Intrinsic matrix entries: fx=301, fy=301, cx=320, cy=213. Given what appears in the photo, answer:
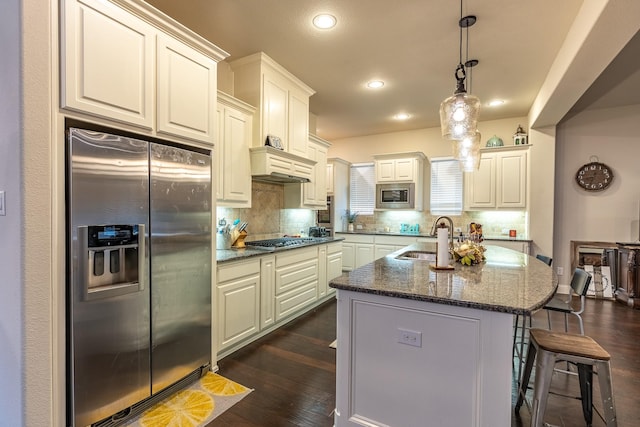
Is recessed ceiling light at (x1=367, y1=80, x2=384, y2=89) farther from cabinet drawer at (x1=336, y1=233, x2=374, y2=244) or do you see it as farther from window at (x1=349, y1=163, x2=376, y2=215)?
cabinet drawer at (x1=336, y1=233, x2=374, y2=244)

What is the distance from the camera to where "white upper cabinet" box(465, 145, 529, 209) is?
4891 millimetres

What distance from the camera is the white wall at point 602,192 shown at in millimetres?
4602

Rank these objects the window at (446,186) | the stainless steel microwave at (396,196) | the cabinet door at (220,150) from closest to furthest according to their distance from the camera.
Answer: the cabinet door at (220,150) < the window at (446,186) < the stainless steel microwave at (396,196)

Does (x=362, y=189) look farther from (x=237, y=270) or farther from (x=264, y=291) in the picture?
(x=237, y=270)

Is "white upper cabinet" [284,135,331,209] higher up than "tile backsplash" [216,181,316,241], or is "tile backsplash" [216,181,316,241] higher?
"white upper cabinet" [284,135,331,209]

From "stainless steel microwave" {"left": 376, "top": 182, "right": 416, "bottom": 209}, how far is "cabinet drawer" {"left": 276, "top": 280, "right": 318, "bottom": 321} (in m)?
2.50

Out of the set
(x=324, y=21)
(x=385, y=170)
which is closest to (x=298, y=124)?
(x=324, y=21)

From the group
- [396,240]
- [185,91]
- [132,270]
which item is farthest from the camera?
[396,240]

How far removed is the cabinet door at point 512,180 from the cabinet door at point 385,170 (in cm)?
175

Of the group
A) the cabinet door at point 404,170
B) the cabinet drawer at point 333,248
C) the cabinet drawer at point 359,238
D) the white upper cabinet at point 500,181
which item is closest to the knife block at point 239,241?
the cabinet drawer at point 333,248

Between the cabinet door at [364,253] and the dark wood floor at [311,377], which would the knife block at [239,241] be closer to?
the dark wood floor at [311,377]

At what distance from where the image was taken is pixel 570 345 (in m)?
1.60

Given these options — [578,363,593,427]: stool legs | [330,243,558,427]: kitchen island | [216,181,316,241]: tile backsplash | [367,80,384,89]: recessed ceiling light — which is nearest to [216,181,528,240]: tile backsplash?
[216,181,316,241]: tile backsplash

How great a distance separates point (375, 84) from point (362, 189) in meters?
2.71
